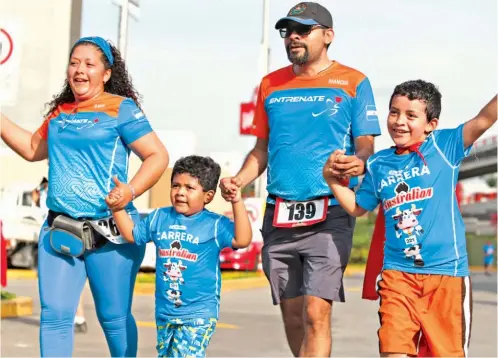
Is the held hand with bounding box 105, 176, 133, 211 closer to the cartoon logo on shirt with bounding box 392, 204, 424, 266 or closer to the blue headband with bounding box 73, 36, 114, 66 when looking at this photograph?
the blue headband with bounding box 73, 36, 114, 66

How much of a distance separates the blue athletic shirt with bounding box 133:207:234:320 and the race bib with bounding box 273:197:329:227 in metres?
0.30

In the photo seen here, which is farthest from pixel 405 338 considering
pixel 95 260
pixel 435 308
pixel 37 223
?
pixel 37 223

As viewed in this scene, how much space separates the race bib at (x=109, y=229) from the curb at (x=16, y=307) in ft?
26.5

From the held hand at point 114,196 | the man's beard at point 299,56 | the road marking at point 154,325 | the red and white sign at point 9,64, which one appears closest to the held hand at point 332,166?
the man's beard at point 299,56

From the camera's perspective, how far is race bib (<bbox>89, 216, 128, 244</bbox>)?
256 inches

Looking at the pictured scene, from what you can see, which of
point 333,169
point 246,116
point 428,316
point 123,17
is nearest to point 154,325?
point 123,17

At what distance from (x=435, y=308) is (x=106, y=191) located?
1.90m

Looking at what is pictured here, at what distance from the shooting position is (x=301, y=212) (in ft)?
21.7

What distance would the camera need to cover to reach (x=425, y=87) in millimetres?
6102

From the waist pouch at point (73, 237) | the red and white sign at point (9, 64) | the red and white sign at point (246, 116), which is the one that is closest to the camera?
the waist pouch at point (73, 237)

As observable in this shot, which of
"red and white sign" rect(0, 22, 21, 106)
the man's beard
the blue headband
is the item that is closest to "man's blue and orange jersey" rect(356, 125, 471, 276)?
the man's beard

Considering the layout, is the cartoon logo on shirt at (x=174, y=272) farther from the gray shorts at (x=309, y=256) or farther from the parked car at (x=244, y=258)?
the parked car at (x=244, y=258)

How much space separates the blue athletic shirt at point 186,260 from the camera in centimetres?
654

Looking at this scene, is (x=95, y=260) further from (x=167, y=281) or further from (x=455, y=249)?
(x=455, y=249)
